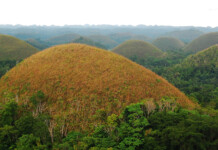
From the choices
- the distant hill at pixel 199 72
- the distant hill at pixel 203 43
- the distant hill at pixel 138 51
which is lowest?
the distant hill at pixel 199 72

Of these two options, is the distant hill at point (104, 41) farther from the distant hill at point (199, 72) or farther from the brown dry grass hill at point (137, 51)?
the distant hill at point (199, 72)


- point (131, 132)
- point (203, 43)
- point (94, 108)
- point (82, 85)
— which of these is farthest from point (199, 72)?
point (203, 43)

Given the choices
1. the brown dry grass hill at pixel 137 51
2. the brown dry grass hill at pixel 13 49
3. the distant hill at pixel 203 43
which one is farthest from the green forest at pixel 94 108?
the distant hill at pixel 203 43

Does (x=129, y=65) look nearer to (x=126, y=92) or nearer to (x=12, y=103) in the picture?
(x=126, y=92)

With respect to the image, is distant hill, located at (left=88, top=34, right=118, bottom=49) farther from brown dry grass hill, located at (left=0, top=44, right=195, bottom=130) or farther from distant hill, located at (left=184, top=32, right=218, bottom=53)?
brown dry grass hill, located at (left=0, top=44, right=195, bottom=130)

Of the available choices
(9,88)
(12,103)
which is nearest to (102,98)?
(12,103)

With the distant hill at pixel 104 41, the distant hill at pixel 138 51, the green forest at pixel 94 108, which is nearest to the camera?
the green forest at pixel 94 108
